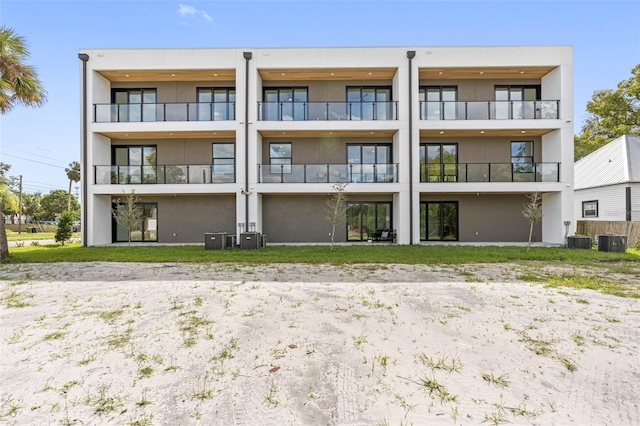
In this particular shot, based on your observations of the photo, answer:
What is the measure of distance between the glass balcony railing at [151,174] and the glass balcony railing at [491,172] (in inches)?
449

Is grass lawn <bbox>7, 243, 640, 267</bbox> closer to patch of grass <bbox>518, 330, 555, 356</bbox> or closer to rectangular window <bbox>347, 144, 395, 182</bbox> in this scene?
rectangular window <bbox>347, 144, 395, 182</bbox>

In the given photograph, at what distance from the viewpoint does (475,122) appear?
612 inches

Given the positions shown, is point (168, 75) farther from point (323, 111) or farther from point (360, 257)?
point (360, 257)

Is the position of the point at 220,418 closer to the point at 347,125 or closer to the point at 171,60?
the point at 347,125

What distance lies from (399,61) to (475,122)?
15.9ft

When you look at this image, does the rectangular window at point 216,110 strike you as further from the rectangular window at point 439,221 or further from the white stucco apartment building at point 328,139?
the rectangular window at point 439,221

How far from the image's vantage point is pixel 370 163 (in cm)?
1612

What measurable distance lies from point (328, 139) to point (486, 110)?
8.13 metres

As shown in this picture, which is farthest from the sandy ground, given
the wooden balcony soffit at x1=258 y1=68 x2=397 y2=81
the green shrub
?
the wooden balcony soffit at x1=258 y1=68 x2=397 y2=81

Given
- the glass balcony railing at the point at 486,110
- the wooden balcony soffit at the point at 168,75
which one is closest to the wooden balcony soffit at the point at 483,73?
the glass balcony railing at the point at 486,110

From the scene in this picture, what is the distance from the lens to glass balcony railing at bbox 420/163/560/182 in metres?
15.6

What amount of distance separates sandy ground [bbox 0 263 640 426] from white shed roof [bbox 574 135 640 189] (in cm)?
1740

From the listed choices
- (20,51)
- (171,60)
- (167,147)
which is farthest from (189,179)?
(20,51)

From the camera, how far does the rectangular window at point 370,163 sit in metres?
15.7
